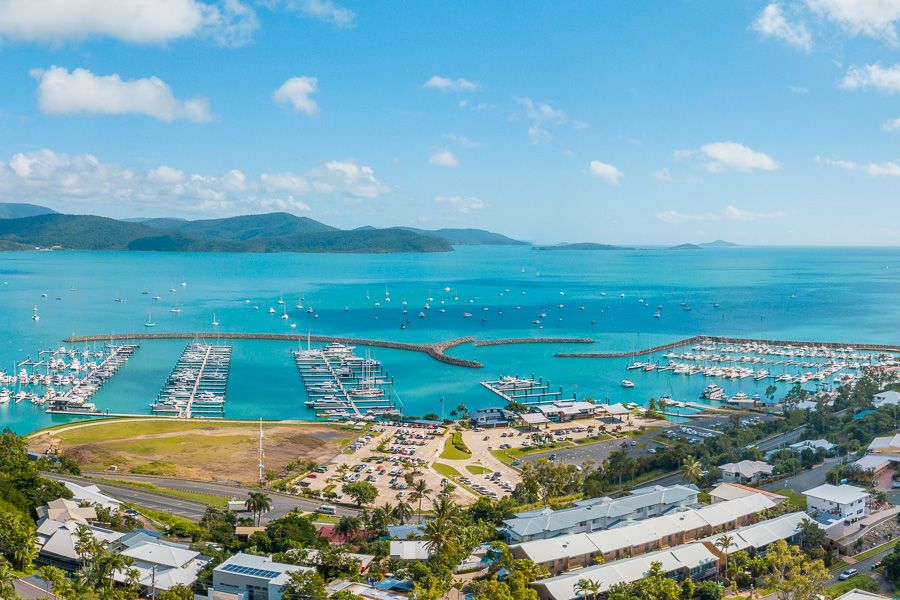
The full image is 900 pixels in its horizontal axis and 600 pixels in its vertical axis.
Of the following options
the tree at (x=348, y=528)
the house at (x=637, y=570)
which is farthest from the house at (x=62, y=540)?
the house at (x=637, y=570)

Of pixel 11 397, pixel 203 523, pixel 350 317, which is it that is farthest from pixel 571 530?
pixel 350 317

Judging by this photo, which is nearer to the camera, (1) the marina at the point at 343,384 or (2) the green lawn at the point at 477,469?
(2) the green lawn at the point at 477,469

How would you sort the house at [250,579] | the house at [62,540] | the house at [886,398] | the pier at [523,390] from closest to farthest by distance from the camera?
the house at [250,579] → the house at [62,540] → the house at [886,398] → the pier at [523,390]

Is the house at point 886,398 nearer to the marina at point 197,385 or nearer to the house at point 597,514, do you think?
the house at point 597,514

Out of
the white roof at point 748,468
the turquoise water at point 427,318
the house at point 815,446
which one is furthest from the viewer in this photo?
the turquoise water at point 427,318

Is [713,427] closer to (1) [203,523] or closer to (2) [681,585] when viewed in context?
(2) [681,585]

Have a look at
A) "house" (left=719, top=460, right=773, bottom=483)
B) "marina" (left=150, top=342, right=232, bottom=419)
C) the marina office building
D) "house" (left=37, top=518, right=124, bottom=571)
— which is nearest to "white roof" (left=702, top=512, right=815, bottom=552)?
the marina office building
